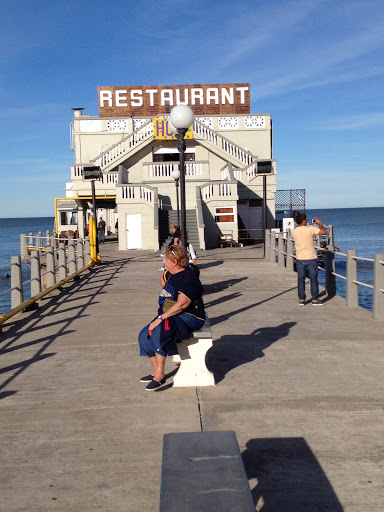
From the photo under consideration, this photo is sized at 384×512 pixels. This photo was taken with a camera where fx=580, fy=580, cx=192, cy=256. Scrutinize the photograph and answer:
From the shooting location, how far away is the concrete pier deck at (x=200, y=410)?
12.7 ft

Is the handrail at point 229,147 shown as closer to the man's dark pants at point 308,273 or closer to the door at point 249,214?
the door at point 249,214

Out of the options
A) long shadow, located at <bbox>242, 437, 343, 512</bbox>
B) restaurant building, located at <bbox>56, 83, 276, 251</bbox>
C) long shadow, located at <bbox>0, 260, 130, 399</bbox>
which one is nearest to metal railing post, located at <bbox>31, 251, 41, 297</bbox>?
long shadow, located at <bbox>0, 260, 130, 399</bbox>

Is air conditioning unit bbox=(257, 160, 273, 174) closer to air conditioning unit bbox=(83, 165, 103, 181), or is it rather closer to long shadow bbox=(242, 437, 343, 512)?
air conditioning unit bbox=(83, 165, 103, 181)

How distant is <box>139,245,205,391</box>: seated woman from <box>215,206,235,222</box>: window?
2384cm

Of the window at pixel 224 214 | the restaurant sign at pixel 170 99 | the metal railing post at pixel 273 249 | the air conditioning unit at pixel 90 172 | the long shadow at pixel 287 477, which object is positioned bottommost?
the long shadow at pixel 287 477

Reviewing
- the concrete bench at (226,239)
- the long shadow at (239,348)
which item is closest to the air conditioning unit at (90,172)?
the concrete bench at (226,239)

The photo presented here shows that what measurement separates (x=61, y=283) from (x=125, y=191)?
51.3 ft

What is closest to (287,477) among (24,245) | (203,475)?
(203,475)

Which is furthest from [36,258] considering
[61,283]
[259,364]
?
[259,364]

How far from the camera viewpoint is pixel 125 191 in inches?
1179

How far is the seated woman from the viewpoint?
19.5ft

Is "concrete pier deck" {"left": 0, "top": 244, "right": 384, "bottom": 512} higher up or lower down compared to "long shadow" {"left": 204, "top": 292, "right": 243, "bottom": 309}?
higher up

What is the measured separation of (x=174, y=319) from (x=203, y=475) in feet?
10.3

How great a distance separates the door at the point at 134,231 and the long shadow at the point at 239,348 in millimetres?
20611
